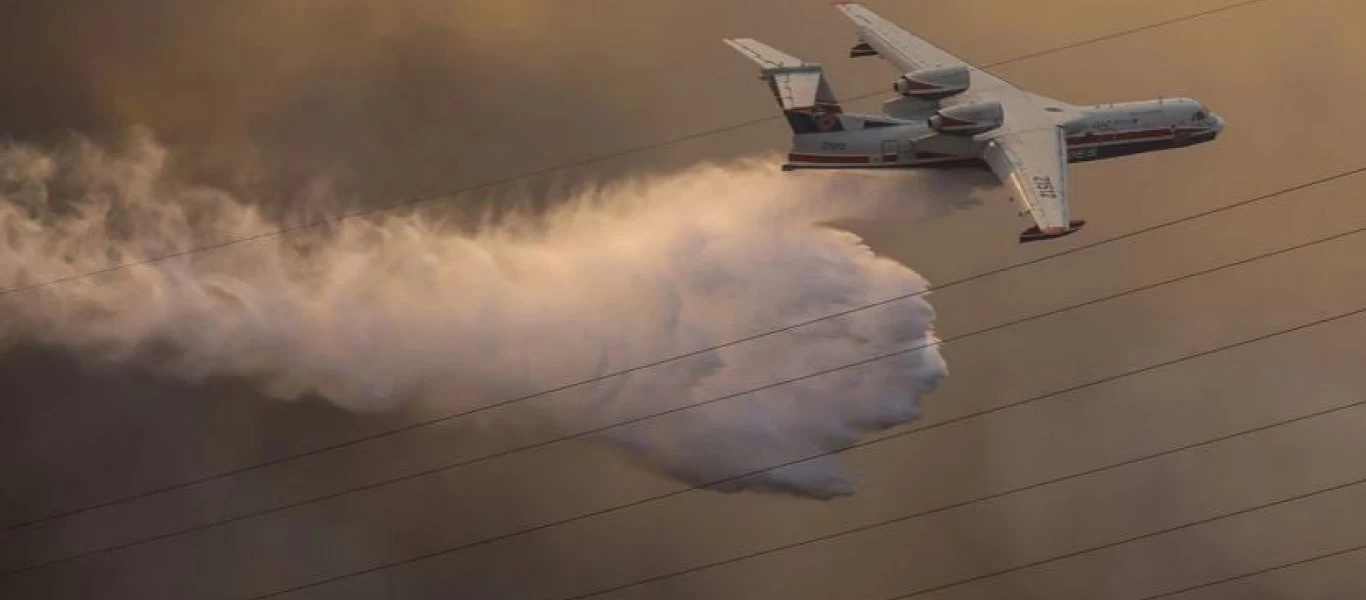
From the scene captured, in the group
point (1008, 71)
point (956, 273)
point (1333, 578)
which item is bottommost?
point (1333, 578)

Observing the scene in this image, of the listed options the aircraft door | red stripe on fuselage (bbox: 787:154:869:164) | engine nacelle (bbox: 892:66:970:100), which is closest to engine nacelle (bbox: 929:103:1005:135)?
engine nacelle (bbox: 892:66:970:100)

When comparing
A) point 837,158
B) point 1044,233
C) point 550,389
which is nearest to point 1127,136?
point 1044,233

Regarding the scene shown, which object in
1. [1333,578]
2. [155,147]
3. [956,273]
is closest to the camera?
[1333,578]

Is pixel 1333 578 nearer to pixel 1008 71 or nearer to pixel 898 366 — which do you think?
pixel 898 366

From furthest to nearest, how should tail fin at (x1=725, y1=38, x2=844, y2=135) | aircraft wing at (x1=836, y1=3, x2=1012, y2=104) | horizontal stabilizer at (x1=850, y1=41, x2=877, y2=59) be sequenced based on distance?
horizontal stabilizer at (x1=850, y1=41, x2=877, y2=59) → aircraft wing at (x1=836, y1=3, x2=1012, y2=104) → tail fin at (x1=725, y1=38, x2=844, y2=135)

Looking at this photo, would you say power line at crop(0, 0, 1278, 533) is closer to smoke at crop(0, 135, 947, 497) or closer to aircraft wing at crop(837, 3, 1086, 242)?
smoke at crop(0, 135, 947, 497)

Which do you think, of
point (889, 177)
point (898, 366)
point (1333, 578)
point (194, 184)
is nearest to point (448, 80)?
point (194, 184)

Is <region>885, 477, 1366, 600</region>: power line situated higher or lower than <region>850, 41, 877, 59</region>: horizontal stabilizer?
lower

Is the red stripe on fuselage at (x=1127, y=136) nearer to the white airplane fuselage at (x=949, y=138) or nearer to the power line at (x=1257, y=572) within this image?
the white airplane fuselage at (x=949, y=138)
